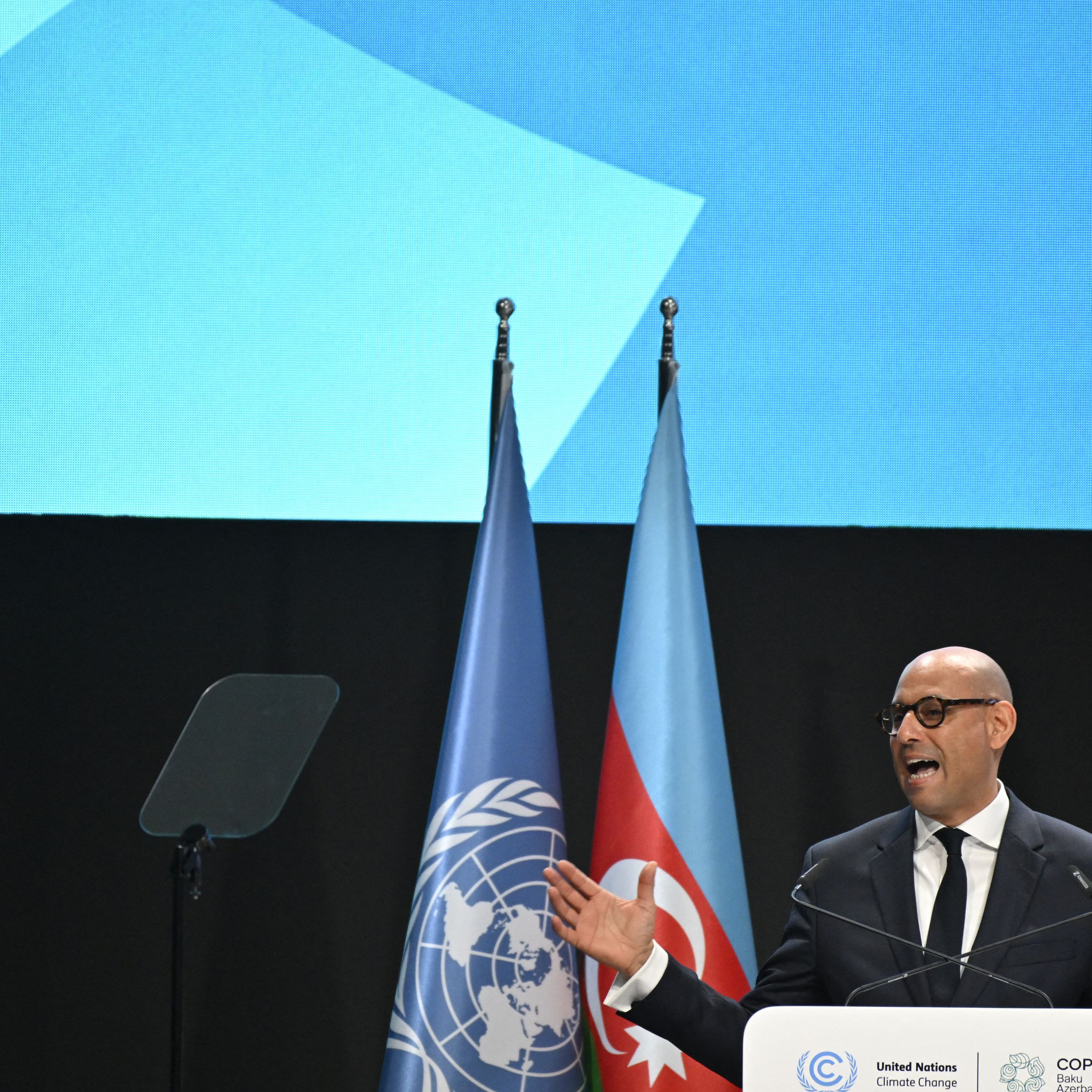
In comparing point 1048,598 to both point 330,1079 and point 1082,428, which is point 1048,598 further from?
point 330,1079

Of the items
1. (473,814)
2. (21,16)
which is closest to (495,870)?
(473,814)

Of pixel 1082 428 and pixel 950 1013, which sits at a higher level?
pixel 1082 428

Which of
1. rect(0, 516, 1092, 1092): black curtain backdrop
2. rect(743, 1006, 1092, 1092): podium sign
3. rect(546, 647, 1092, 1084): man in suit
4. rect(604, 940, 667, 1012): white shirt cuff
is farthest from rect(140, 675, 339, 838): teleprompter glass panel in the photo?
rect(743, 1006, 1092, 1092): podium sign

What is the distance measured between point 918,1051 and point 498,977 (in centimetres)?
154

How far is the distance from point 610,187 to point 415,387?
2.49 feet

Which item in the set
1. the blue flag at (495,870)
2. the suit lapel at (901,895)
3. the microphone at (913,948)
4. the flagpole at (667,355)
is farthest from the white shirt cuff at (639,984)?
the flagpole at (667,355)

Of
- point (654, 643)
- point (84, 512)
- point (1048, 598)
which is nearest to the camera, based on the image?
point (654, 643)

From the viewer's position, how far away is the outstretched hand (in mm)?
1996

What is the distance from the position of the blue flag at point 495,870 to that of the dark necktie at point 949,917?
920 mm

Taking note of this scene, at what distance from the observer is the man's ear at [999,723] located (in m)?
2.29

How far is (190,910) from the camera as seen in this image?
345cm

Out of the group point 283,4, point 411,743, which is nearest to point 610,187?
point 283,4

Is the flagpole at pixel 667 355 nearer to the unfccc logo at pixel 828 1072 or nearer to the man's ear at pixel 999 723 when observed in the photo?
the man's ear at pixel 999 723

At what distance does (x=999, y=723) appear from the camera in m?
2.30
